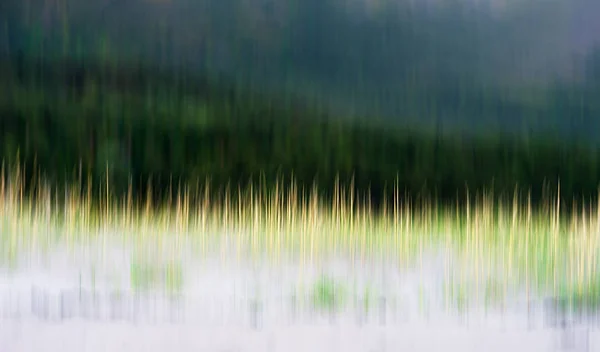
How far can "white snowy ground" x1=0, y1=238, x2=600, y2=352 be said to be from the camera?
1348 mm

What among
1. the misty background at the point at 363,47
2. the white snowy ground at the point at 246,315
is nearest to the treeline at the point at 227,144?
the misty background at the point at 363,47

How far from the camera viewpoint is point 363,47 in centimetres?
189

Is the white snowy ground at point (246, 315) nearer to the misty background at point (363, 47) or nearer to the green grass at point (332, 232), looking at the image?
the green grass at point (332, 232)

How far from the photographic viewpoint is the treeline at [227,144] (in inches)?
72.8

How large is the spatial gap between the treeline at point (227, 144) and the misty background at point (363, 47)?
0.22 feet

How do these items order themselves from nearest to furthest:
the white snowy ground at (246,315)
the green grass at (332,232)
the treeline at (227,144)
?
1. the white snowy ground at (246,315)
2. the green grass at (332,232)
3. the treeline at (227,144)

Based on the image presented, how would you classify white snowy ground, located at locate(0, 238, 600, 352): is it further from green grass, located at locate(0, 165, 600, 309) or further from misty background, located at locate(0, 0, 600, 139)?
misty background, located at locate(0, 0, 600, 139)

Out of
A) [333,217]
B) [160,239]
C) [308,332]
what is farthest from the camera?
[333,217]

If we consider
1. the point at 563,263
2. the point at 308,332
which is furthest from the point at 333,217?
the point at 563,263

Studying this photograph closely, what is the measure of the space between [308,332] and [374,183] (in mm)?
644

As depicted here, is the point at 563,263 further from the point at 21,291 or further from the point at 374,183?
the point at 21,291

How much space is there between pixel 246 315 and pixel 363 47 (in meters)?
0.92

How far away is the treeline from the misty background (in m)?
0.07

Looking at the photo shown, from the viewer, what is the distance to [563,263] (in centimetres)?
157
